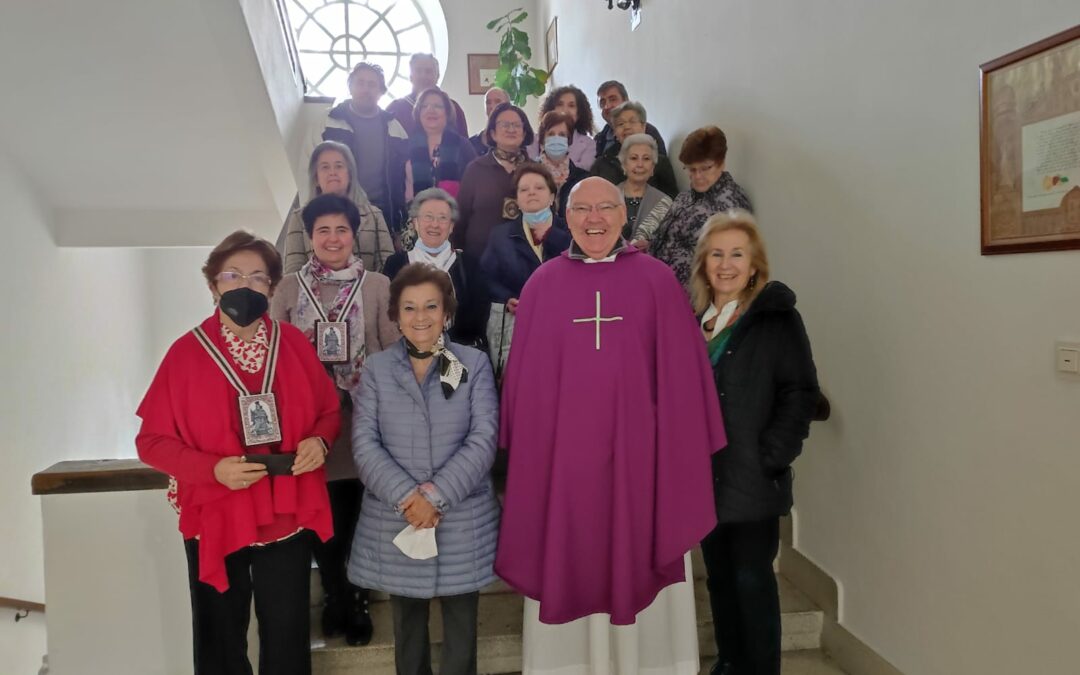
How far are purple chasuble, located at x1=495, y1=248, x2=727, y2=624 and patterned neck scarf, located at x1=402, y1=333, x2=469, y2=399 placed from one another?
18cm

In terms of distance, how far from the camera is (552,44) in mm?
7367

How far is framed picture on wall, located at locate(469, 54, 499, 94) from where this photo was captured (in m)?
7.54

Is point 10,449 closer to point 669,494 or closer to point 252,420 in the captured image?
point 252,420

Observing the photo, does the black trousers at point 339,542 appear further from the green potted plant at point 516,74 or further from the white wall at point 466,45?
the white wall at point 466,45

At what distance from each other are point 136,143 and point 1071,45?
475 centimetres

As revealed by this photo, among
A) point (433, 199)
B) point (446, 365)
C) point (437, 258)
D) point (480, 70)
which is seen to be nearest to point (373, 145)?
point (433, 199)

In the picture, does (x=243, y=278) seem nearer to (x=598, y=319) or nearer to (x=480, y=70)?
(x=598, y=319)

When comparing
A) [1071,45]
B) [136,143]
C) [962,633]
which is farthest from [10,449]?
[1071,45]

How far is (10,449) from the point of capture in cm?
416

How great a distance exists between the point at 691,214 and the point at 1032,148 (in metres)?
1.47

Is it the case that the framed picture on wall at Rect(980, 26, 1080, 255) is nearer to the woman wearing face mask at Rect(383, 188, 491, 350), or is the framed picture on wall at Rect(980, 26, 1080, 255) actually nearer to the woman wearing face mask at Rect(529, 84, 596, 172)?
the woman wearing face mask at Rect(383, 188, 491, 350)

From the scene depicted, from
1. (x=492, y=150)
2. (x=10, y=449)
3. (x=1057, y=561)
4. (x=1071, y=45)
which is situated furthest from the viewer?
(x=10, y=449)

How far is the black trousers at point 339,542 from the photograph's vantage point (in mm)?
2402

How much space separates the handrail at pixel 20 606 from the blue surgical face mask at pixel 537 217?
376 cm
